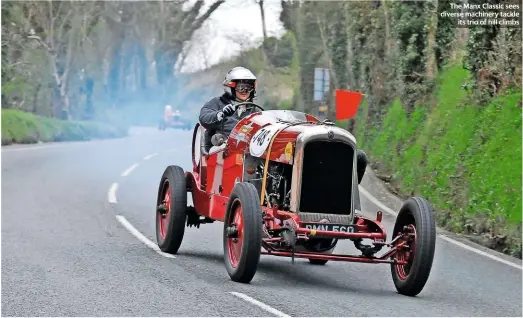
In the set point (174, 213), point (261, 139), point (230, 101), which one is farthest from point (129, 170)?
point (261, 139)

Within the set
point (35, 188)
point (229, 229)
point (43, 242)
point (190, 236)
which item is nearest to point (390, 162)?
point (35, 188)

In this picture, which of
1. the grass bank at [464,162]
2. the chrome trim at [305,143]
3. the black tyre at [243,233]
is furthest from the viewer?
the grass bank at [464,162]

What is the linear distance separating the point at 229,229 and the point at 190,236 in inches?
161

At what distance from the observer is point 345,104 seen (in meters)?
29.2

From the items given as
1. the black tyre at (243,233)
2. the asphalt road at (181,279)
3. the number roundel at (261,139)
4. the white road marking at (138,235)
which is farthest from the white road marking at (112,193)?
the black tyre at (243,233)

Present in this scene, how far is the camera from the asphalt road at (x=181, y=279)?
9097 millimetres

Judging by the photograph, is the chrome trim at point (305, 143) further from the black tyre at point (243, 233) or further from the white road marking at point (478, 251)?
the white road marking at point (478, 251)

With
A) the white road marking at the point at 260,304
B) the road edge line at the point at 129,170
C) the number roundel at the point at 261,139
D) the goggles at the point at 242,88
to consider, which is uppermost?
the goggles at the point at 242,88

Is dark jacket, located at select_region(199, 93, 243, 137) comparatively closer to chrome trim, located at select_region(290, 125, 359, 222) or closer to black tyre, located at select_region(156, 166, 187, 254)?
black tyre, located at select_region(156, 166, 187, 254)

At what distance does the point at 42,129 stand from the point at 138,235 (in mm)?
34491

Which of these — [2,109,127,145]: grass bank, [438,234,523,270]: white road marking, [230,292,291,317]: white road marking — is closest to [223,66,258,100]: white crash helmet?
[230,292,291,317]: white road marking

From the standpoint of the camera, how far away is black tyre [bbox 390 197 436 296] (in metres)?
10.2

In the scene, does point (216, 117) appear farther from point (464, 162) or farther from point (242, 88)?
point (464, 162)

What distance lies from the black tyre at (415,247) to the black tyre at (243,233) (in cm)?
155
